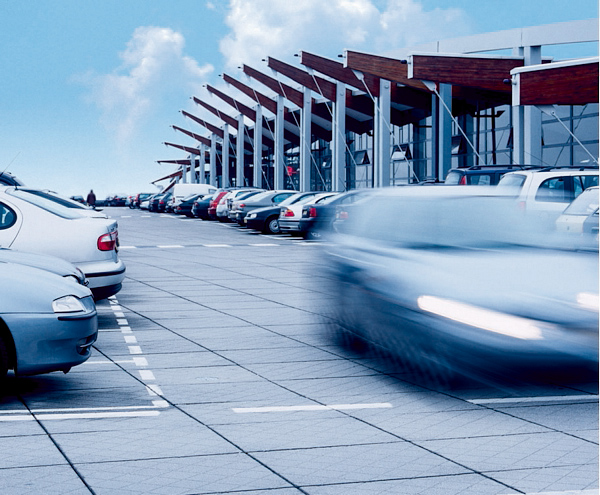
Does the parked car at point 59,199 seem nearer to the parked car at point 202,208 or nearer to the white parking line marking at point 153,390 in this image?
the white parking line marking at point 153,390

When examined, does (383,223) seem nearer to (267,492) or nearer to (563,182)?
(267,492)

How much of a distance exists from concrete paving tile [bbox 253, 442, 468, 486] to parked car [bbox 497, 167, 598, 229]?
12.2 metres

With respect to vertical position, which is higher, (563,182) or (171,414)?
(563,182)

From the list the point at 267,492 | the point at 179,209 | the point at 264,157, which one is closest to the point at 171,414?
the point at 267,492

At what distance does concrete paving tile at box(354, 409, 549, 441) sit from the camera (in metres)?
5.99

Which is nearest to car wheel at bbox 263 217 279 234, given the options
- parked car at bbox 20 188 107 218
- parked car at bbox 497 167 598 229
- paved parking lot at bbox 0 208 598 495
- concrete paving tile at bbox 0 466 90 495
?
parked car at bbox 497 167 598 229

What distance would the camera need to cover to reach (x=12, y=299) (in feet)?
22.2

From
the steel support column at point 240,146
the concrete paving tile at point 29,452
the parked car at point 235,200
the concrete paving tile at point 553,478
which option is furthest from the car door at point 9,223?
the steel support column at point 240,146

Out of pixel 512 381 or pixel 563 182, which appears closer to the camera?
pixel 512 381

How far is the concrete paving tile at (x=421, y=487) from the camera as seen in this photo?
477 centimetres

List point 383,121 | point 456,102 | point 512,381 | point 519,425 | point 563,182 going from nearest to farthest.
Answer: point 519,425 < point 512,381 < point 563,182 < point 383,121 < point 456,102

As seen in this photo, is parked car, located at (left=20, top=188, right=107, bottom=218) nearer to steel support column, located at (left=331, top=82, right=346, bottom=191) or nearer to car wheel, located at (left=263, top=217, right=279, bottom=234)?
car wheel, located at (left=263, top=217, right=279, bottom=234)

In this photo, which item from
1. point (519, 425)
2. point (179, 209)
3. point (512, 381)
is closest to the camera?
point (519, 425)

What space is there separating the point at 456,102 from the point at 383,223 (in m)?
42.0
